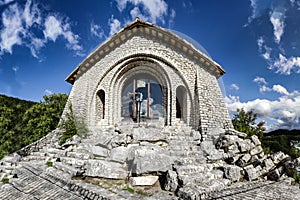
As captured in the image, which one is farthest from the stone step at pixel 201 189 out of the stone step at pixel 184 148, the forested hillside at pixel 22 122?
the forested hillside at pixel 22 122

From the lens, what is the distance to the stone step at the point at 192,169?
5.60m

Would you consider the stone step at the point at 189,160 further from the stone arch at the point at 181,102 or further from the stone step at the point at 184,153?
the stone arch at the point at 181,102

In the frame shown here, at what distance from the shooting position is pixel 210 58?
9859 mm

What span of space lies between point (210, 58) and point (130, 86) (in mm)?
4673

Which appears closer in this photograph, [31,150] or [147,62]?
[31,150]

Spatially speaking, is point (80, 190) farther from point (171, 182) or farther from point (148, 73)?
point (148, 73)

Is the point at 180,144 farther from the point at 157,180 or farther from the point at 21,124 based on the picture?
the point at 21,124

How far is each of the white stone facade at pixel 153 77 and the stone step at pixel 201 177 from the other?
2.86 m

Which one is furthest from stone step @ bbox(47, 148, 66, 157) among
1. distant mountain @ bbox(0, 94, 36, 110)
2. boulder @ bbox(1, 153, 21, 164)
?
distant mountain @ bbox(0, 94, 36, 110)

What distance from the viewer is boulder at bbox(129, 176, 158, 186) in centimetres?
533

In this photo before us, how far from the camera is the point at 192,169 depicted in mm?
5801

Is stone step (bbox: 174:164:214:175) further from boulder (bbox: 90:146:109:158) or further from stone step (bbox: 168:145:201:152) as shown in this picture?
boulder (bbox: 90:146:109:158)

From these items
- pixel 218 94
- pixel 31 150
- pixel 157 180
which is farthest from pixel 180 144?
pixel 31 150

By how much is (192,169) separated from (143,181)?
5.03ft
